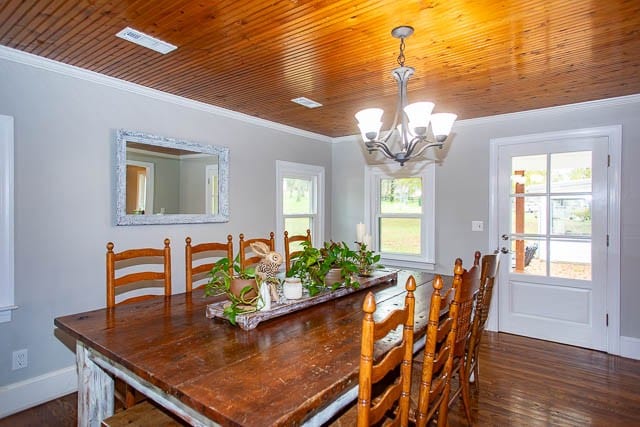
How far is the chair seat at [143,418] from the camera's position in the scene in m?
1.43

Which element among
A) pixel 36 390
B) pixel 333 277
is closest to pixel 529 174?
pixel 333 277

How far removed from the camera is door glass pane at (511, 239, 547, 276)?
3.67m

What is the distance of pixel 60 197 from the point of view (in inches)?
100

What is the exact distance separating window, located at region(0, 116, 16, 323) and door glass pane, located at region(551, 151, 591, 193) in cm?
440

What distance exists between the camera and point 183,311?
1905 millimetres

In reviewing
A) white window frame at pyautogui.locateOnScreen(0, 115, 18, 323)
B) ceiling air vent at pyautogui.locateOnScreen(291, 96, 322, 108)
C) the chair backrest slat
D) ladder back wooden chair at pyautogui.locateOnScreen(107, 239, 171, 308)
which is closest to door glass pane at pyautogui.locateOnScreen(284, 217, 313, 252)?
ceiling air vent at pyautogui.locateOnScreen(291, 96, 322, 108)

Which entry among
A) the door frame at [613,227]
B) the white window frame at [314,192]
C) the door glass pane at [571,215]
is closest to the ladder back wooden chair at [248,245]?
the white window frame at [314,192]

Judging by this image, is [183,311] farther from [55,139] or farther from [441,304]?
[55,139]

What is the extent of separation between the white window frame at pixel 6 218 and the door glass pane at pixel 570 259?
4.42 m

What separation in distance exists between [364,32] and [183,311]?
1778 mm

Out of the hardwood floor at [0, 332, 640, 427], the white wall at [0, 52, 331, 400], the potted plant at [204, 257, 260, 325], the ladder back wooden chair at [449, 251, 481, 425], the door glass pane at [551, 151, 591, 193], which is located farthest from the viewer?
the door glass pane at [551, 151, 591, 193]

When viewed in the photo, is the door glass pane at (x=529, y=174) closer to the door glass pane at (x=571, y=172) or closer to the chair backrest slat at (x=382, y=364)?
the door glass pane at (x=571, y=172)

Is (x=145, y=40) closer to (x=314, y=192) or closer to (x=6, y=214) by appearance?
(x=6, y=214)

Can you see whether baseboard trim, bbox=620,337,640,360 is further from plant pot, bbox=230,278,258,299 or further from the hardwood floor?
plant pot, bbox=230,278,258,299
